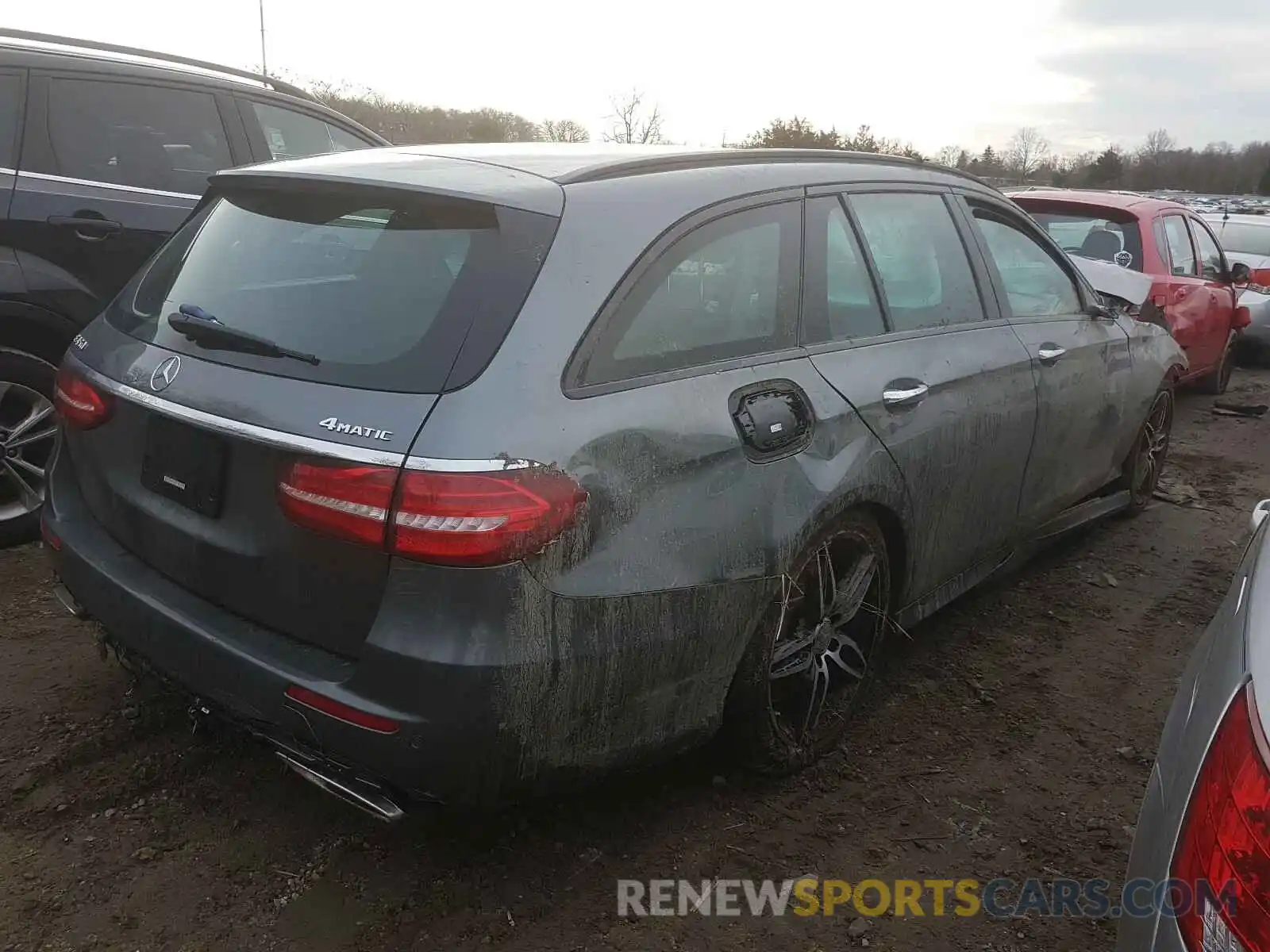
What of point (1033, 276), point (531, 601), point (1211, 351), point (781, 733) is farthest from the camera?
point (1211, 351)

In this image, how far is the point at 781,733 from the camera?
2.89 metres

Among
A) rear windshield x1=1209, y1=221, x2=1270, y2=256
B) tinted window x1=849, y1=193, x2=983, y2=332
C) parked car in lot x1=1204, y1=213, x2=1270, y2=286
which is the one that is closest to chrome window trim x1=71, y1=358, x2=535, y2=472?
tinted window x1=849, y1=193, x2=983, y2=332

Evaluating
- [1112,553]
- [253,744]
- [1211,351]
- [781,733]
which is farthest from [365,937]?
[1211,351]

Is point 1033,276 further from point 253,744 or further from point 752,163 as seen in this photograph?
point 253,744

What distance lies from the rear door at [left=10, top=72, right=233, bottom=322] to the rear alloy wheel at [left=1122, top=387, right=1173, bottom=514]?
466cm

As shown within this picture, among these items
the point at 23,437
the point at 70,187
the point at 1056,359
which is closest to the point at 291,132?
the point at 70,187

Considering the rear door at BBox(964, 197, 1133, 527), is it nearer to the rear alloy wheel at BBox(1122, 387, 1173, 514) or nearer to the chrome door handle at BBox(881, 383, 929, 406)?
the rear alloy wheel at BBox(1122, 387, 1173, 514)

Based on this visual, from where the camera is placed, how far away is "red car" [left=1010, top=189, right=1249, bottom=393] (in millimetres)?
7223

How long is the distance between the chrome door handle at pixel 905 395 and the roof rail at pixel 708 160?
0.75 m

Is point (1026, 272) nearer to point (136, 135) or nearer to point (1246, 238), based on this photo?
point (136, 135)

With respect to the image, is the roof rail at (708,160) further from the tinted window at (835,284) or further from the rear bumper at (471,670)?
the rear bumper at (471,670)

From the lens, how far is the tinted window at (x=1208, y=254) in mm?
8047

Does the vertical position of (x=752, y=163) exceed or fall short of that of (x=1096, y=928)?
it exceeds it

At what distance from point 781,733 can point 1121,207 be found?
5898 mm
